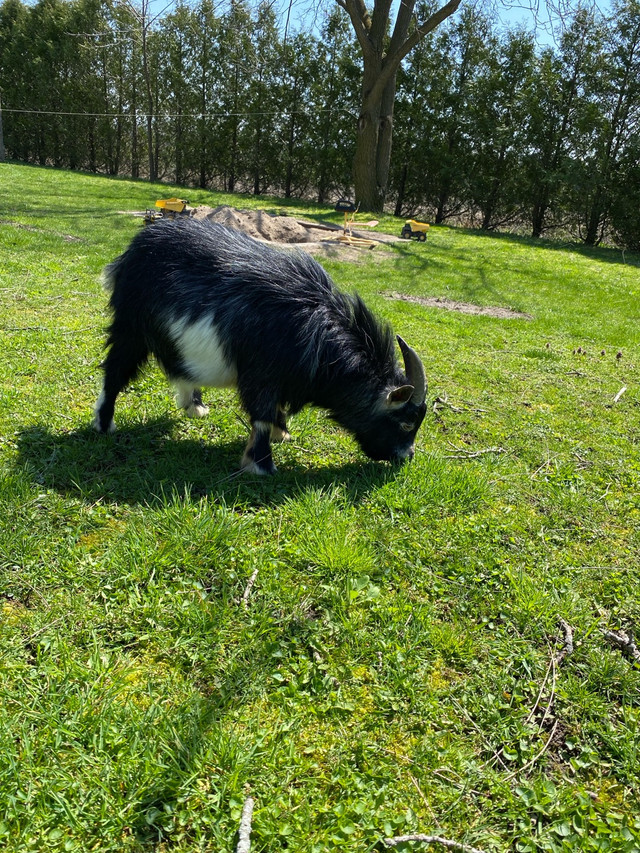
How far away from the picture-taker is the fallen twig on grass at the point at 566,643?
2.38m

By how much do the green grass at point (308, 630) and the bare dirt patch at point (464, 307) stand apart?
4145 millimetres

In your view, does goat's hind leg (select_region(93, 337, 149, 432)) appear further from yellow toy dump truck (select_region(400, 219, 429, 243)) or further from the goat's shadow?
yellow toy dump truck (select_region(400, 219, 429, 243))

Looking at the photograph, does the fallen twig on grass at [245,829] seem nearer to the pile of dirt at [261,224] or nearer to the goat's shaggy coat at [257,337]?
the goat's shaggy coat at [257,337]

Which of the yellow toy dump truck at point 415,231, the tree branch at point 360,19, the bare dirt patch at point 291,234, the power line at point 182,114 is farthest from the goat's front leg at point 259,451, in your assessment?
the power line at point 182,114

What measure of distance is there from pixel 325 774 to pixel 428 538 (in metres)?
1.39

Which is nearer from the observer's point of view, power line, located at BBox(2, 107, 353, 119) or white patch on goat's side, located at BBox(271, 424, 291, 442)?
white patch on goat's side, located at BBox(271, 424, 291, 442)

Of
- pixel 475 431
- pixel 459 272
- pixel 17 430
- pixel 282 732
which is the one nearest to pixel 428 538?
pixel 282 732

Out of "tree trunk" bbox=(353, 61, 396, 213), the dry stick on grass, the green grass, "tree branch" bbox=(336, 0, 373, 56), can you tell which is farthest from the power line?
the dry stick on grass

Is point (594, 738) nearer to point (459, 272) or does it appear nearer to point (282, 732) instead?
point (282, 732)

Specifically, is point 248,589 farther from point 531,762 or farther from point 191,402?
point 191,402

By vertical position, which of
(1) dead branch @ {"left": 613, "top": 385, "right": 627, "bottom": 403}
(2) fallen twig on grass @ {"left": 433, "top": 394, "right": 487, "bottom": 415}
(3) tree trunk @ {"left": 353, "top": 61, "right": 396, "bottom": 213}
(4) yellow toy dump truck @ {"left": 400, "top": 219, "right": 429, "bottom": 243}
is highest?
(3) tree trunk @ {"left": 353, "top": 61, "right": 396, "bottom": 213}

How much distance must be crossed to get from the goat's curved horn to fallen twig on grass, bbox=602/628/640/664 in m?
1.62

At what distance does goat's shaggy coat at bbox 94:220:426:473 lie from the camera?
129 inches

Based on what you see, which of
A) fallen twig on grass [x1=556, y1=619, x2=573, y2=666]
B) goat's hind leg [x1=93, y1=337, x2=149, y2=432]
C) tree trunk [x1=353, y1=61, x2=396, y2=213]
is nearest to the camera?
fallen twig on grass [x1=556, y1=619, x2=573, y2=666]
